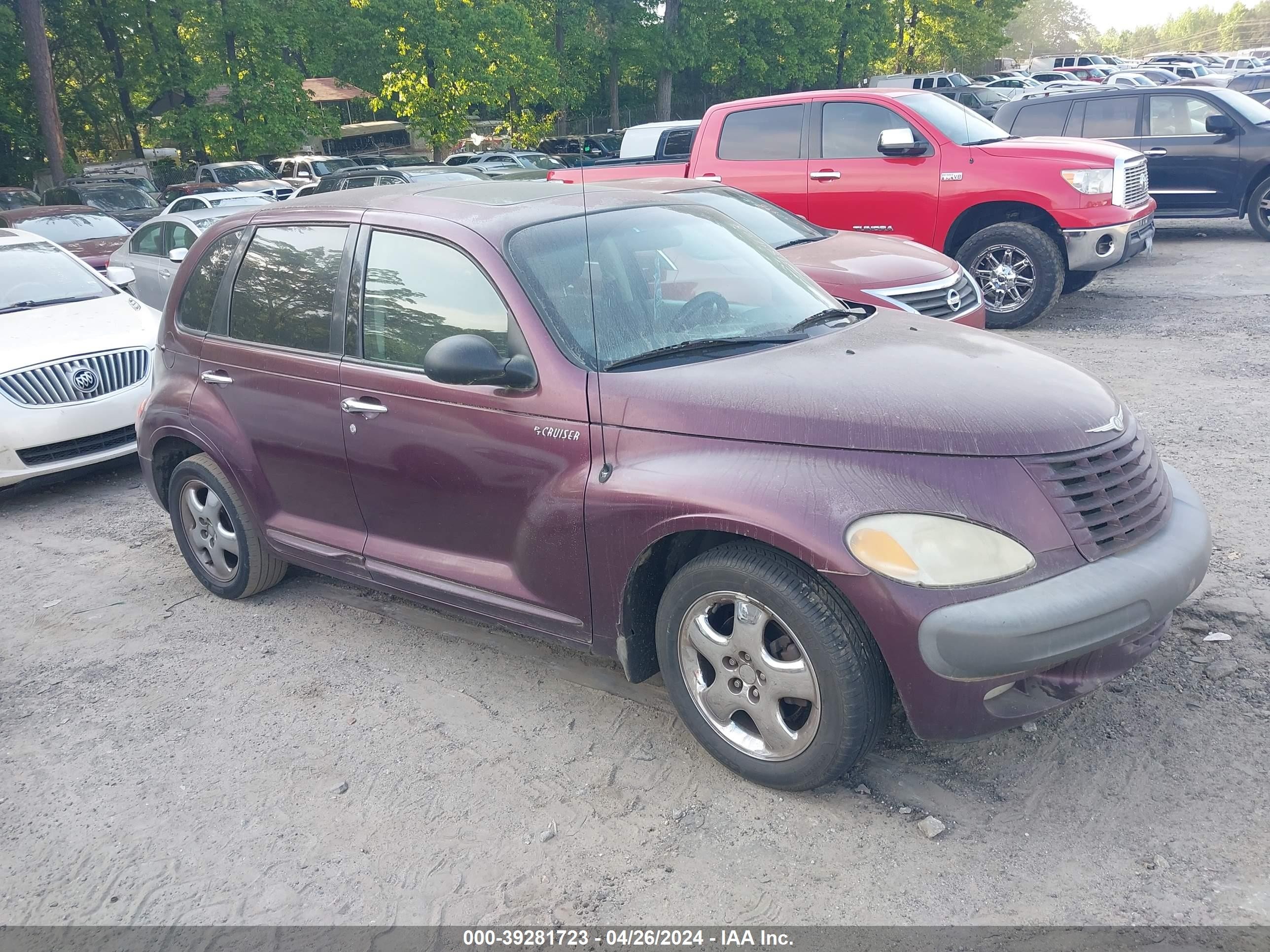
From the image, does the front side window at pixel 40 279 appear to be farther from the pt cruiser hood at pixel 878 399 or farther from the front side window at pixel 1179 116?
the front side window at pixel 1179 116

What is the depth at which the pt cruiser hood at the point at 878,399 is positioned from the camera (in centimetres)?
303

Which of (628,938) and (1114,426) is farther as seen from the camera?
(1114,426)

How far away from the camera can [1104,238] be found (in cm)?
901

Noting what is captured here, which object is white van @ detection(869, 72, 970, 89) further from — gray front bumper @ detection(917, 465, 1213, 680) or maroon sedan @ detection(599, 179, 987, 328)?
gray front bumper @ detection(917, 465, 1213, 680)

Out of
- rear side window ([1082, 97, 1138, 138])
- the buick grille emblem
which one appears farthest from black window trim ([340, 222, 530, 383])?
rear side window ([1082, 97, 1138, 138])

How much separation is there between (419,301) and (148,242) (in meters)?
9.98

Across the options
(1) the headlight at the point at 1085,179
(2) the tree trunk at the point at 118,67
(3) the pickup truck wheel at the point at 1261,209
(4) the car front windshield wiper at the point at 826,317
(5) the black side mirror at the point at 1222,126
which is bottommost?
(3) the pickup truck wheel at the point at 1261,209

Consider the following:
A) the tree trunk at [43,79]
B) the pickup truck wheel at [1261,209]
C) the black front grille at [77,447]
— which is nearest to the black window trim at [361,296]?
the black front grille at [77,447]

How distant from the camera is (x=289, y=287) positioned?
4.44 m

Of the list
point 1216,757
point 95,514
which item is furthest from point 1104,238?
point 95,514

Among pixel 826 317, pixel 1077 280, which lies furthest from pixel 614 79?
pixel 826 317

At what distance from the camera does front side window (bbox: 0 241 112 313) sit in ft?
25.6

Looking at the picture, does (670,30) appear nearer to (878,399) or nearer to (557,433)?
(557,433)

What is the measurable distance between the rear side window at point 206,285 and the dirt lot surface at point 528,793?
4.58 feet
